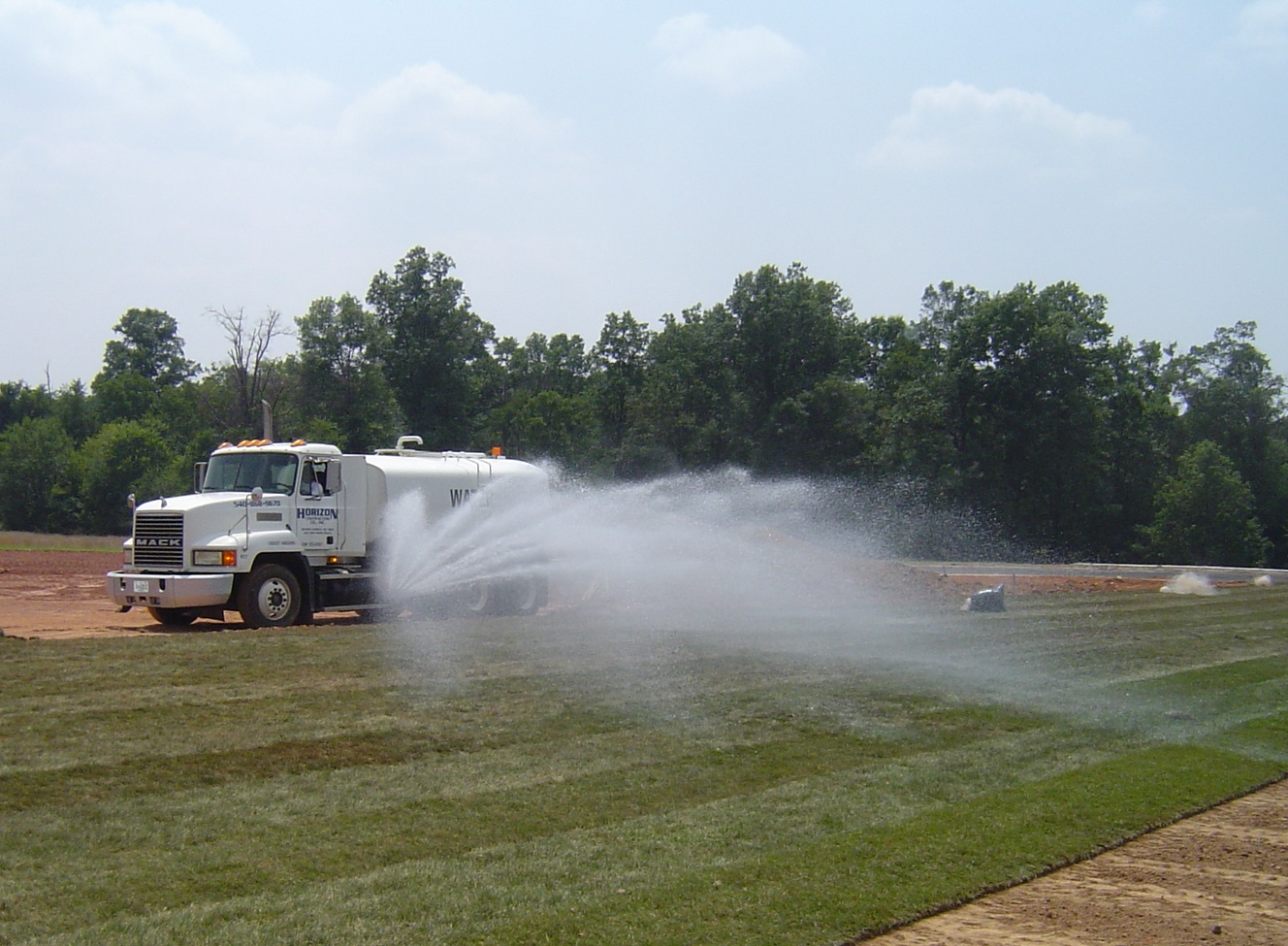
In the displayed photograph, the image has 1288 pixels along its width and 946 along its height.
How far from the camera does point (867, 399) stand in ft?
277

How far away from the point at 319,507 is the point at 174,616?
3065mm

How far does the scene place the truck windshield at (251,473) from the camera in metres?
21.9

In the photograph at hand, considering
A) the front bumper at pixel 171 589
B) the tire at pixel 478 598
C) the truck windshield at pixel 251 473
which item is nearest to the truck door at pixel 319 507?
the truck windshield at pixel 251 473

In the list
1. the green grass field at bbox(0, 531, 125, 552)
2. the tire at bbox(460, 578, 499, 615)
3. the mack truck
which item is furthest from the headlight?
the green grass field at bbox(0, 531, 125, 552)

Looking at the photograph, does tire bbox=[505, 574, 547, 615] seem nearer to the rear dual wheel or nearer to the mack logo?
the rear dual wheel

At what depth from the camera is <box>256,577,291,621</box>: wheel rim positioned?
2080 centimetres

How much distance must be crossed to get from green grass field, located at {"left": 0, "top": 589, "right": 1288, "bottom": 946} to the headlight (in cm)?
286

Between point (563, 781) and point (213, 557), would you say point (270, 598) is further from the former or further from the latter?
point (563, 781)

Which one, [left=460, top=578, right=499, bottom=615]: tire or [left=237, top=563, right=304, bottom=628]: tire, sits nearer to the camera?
[left=237, top=563, right=304, bottom=628]: tire

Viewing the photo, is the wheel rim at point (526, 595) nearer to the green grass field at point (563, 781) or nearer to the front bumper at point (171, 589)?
the front bumper at point (171, 589)

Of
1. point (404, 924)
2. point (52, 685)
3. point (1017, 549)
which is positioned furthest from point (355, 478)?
point (1017, 549)

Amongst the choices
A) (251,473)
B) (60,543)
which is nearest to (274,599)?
(251,473)

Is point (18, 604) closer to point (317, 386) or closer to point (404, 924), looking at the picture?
point (404, 924)

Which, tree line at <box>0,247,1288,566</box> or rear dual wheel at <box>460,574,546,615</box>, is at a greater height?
tree line at <box>0,247,1288,566</box>
